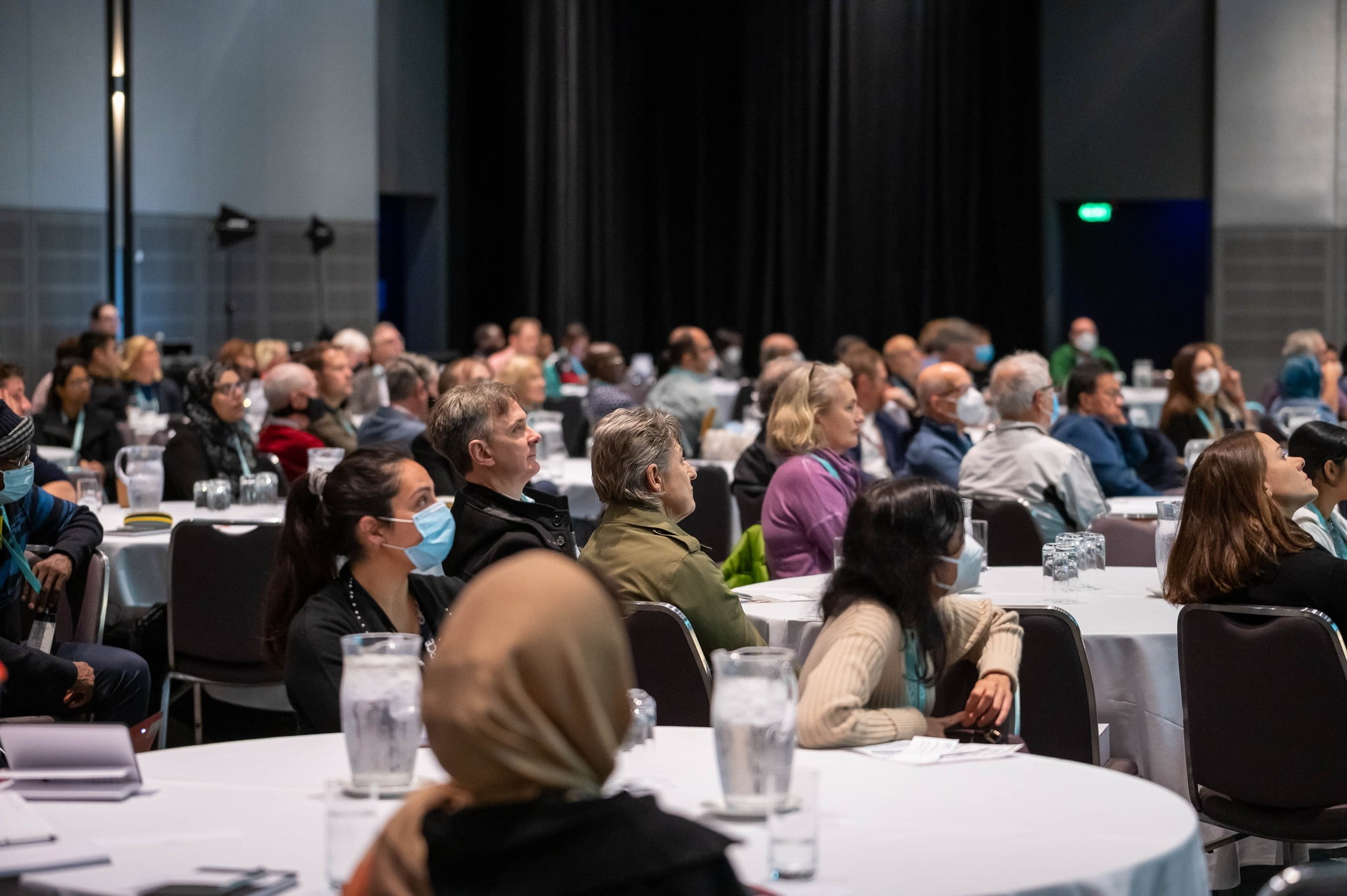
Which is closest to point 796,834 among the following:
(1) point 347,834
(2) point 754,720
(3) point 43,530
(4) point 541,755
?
(2) point 754,720

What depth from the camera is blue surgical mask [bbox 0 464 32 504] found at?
4.27 meters

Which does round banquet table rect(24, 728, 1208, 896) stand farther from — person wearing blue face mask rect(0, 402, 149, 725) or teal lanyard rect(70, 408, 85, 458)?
teal lanyard rect(70, 408, 85, 458)

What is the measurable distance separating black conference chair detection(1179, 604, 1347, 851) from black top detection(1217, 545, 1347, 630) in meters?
0.21

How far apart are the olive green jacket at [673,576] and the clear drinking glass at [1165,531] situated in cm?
123

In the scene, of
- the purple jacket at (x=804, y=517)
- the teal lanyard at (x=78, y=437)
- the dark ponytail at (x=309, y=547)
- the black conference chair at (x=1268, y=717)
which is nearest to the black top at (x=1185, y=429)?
the purple jacket at (x=804, y=517)

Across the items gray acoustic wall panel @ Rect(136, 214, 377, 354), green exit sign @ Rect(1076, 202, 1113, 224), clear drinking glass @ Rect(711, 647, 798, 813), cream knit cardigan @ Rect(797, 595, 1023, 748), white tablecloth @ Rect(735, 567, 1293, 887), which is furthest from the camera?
green exit sign @ Rect(1076, 202, 1113, 224)

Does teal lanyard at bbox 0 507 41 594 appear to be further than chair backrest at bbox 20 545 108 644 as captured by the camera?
No

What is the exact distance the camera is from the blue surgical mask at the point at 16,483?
168 inches

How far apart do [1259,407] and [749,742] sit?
963 cm

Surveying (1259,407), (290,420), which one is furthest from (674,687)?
(1259,407)

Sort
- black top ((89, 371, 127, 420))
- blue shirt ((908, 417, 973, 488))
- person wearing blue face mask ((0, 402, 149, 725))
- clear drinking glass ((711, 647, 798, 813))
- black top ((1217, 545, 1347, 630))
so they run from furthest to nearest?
black top ((89, 371, 127, 420)) → blue shirt ((908, 417, 973, 488)) → person wearing blue face mask ((0, 402, 149, 725)) → black top ((1217, 545, 1347, 630)) → clear drinking glass ((711, 647, 798, 813))

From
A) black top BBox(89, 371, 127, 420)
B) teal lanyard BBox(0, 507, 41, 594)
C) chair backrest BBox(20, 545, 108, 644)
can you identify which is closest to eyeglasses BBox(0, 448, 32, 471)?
teal lanyard BBox(0, 507, 41, 594)

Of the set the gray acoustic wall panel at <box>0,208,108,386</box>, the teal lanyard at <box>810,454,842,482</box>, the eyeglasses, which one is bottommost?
the teal lanyard at <box>810,454,842,482</box>

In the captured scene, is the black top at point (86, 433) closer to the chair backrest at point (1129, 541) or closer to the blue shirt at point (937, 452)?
the blue shirt at point (937, 452)
